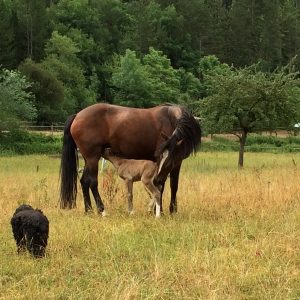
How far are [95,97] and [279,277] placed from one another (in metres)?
74.1

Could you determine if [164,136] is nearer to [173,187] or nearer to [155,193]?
[173,187]

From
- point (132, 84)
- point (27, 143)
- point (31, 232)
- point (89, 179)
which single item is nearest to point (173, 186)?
point (89, 179)

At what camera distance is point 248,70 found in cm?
2736

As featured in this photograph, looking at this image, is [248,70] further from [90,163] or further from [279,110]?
[90,163]

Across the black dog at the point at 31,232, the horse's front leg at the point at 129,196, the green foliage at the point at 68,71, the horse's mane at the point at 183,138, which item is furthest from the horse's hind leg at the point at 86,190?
the green foliage at the point at 68,71

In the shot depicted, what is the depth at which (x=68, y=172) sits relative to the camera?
9.80 m

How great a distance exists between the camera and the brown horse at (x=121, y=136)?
30.5ft

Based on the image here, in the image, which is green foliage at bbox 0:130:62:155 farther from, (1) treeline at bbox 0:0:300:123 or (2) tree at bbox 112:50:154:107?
(2) tree at bbox 112:50:154:107

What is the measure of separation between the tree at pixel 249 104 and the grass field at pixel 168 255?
1613cm

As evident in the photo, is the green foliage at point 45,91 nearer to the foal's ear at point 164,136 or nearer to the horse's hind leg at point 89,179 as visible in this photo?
the horse's hind leg at point 89,179

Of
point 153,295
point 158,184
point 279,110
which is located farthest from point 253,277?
point 279,110

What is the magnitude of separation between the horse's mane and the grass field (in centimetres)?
105

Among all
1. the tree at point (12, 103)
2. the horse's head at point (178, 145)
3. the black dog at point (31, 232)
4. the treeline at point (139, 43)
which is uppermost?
the treeline at point (139, 43)

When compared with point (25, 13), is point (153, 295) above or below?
below
